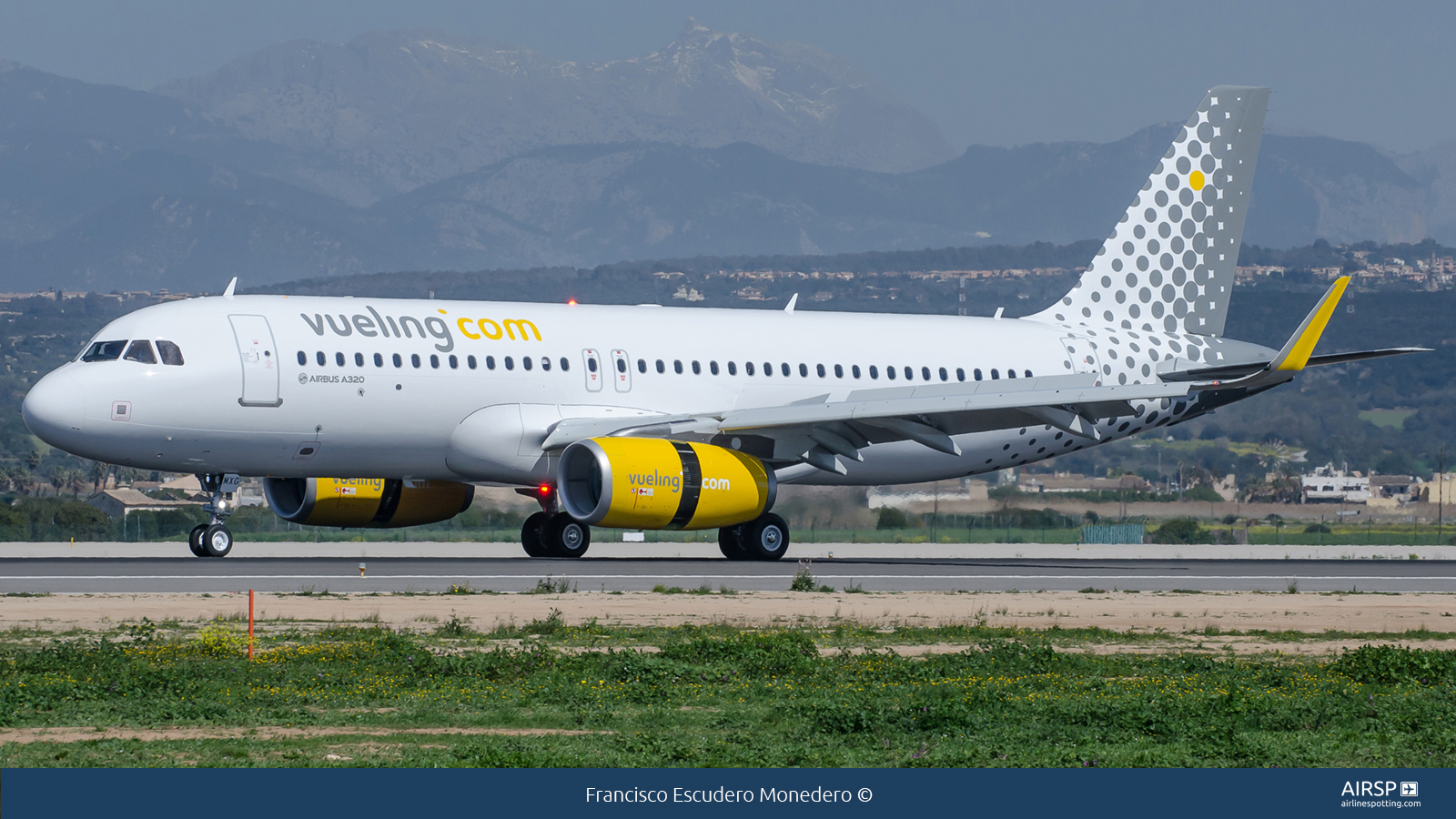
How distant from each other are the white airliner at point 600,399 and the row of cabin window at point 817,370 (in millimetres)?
43

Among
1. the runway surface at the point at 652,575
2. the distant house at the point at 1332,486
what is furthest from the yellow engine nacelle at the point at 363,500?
the distant house at the point at 1332,486

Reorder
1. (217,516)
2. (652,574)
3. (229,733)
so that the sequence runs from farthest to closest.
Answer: (217,516) < (652,574) < (229,733)

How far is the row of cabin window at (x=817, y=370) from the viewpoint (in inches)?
1281

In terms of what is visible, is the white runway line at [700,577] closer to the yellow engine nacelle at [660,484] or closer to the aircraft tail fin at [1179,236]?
the yellow engine nacelle at [660,484]

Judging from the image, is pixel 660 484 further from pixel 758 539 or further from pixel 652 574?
pixel 758 539

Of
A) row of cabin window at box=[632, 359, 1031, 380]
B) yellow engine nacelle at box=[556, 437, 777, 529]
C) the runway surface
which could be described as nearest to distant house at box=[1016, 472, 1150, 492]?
row of cabin window at box=[632, 359, 1031, 380]

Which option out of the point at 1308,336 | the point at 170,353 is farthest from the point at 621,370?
the point at 1308,336

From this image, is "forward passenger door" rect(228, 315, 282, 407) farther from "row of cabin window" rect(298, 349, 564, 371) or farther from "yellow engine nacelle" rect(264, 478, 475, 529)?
"yellow engine nacelle" rect(264, 478, 475, 529)

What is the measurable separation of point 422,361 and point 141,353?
4.34 meters

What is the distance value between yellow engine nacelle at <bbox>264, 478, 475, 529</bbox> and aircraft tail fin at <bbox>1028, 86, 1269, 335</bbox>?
13389 mm

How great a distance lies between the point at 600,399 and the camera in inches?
1247

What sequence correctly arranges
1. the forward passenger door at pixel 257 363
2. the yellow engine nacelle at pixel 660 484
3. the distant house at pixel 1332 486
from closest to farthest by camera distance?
the yellow engine nacelle at pixel 660 484 → the forward passenger door at pixel 257 363 → the distant house at pixel 1332 486

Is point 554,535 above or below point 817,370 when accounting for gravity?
below

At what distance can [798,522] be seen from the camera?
47062 mm
